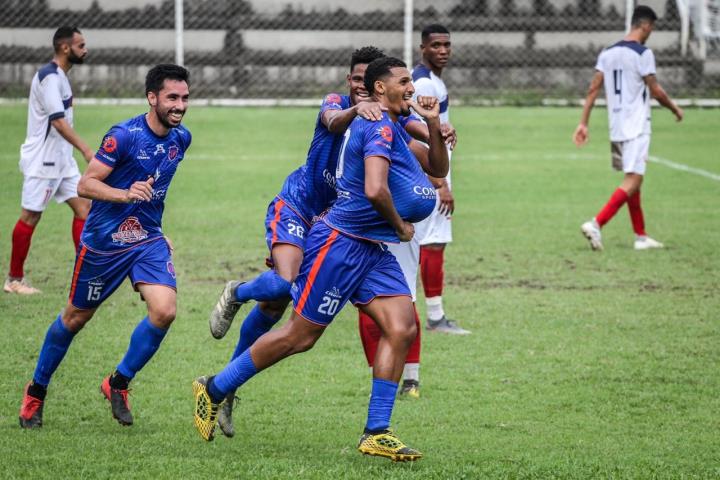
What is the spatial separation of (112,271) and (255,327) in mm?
941

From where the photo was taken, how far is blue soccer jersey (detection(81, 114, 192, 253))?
23.4 ft

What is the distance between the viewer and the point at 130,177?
722cm

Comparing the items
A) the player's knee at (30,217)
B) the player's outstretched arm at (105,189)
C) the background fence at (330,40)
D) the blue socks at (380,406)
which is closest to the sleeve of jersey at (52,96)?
the player's knee at (30,217)

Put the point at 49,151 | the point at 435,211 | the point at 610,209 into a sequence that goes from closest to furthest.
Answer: the point at 435,211 < the point at 49,151 < the point at 610,209

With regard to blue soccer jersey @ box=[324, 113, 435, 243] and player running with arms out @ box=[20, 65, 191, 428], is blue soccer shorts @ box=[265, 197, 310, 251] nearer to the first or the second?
player running with arms out @ box=[20, 65, 191, 428]

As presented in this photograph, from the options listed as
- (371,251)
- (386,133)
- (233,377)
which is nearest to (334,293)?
(371,251)

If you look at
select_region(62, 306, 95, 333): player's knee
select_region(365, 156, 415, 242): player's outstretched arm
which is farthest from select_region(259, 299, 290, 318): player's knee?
select_region(365, 156, 415, 242): player's outstretched arm

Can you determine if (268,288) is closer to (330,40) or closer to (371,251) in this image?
(371,251)

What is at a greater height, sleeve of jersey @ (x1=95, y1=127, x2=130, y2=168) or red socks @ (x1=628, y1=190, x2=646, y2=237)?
sleeve of jersey @ (x1=95, y1=127, x2=130, y2=168)

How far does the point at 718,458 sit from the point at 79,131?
16.5 m

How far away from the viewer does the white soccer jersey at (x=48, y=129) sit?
37.5ft

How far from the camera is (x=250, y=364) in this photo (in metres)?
6.73

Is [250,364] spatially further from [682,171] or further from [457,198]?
[682,171]

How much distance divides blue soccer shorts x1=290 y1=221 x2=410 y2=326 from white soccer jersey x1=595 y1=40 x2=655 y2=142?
27.5 ft
